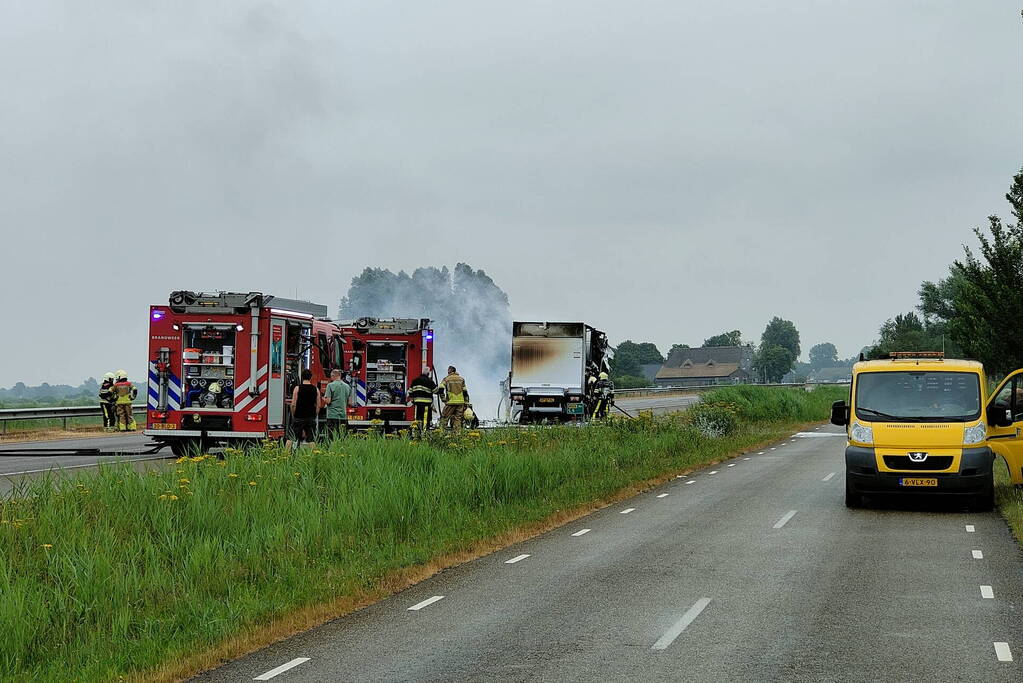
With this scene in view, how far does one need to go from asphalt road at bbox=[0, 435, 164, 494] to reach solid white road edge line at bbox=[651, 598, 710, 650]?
9760 mm

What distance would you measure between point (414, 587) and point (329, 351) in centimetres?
1714

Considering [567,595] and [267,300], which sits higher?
[267,300]

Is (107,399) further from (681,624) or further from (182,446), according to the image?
(681,624)

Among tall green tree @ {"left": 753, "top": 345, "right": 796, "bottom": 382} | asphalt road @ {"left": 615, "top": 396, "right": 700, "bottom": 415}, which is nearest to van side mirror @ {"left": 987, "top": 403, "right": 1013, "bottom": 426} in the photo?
asphalt road @ {"left": 615, "top": 396, "right": 700, "bottom": 415}

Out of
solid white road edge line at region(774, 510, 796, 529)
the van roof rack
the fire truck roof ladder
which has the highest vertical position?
the fire truck roof ladder

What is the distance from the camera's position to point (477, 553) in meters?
13.1

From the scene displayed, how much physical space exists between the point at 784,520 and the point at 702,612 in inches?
269

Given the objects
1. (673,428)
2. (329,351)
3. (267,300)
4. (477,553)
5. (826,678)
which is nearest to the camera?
(826,678)

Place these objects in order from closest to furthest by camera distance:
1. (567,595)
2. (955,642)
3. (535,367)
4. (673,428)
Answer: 1. (955,642)
2. (567,595)
3. (673,428)
4. (535,367)

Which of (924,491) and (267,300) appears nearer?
(924,491)

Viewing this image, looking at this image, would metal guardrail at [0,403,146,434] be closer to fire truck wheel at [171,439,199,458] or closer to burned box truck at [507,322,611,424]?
fire truck wheel at [171,439,199,458]

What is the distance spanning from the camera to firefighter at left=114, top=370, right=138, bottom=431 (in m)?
36.1

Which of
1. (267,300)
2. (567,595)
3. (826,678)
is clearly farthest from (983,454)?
(267,300)

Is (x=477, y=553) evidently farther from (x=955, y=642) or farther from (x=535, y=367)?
(x=535, y=367)
